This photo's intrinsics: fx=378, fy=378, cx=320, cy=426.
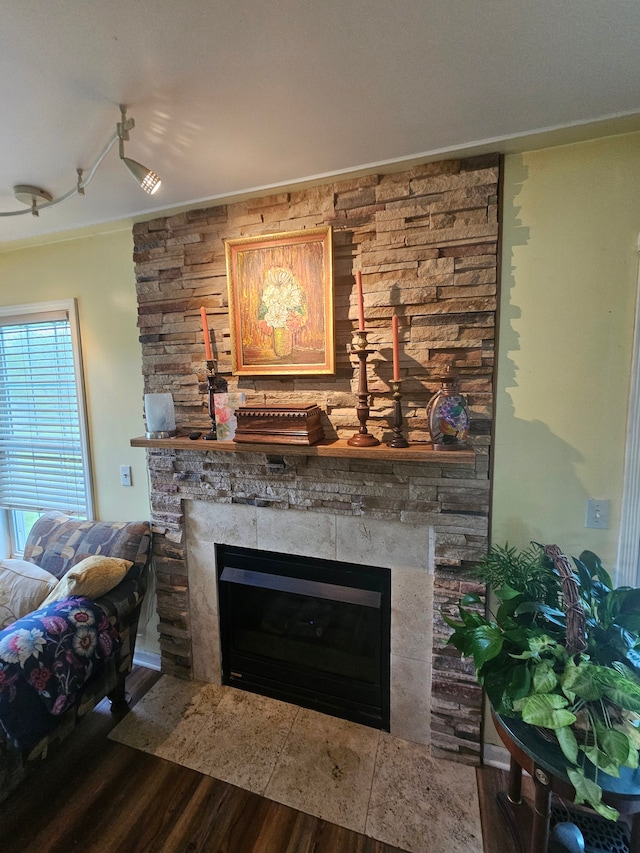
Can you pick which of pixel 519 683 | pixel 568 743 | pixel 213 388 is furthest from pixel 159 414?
pixel 568 743

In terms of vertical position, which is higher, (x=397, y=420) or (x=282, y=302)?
(x=282, y=302)

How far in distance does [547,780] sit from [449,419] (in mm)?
1089

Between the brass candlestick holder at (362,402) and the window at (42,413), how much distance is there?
5.62ft

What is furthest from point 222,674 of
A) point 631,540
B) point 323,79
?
point 323,79

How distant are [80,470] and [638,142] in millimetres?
3031

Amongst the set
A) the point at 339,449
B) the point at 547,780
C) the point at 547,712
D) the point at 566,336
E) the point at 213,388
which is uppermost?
the point at 566,336

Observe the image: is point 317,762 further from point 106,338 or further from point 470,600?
point 106,338

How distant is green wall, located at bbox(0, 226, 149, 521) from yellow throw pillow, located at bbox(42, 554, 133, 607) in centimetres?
45

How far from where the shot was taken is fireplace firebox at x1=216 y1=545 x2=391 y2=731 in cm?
176

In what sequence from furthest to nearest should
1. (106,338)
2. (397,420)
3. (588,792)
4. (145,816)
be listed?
(106,338)
(397,420)
(145,816)
(588,792)

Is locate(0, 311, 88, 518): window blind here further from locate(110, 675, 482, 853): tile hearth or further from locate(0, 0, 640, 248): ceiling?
locate(110, 675, 482, 853): tile hearth

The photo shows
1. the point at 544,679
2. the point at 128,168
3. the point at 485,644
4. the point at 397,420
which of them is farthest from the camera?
the point at 397,420

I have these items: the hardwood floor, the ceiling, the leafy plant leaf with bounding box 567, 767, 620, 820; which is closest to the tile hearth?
the hardwood floor

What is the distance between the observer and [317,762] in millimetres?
1634
